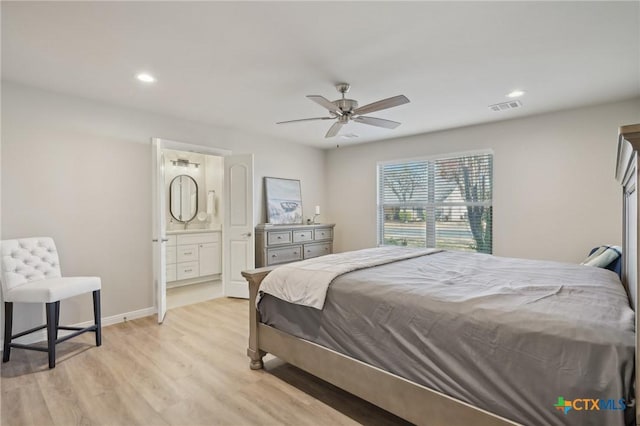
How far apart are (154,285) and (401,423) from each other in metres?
3.32

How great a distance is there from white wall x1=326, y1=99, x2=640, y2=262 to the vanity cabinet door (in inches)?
164

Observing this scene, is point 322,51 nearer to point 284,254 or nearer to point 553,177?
point 284,254

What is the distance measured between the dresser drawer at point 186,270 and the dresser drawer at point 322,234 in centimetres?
219

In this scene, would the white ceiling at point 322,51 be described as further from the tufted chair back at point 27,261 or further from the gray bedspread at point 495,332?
the gray bedspread at point 495,332

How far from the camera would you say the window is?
15.0 ft

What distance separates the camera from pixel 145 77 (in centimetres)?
285

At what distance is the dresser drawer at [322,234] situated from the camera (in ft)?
18.1

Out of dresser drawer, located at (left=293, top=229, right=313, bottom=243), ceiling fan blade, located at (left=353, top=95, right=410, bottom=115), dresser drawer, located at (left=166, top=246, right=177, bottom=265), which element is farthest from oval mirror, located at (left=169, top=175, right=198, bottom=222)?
ceiling fan blade, located at (left=353, top=95, right=410, bottom=115)

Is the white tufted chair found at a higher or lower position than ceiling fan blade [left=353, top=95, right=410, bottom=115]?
lower

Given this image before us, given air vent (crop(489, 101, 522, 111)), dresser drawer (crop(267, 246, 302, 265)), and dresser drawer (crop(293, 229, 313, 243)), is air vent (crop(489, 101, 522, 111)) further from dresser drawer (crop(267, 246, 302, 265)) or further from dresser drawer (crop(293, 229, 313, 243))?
dresser drawer (crop(267, 246, 302, 265))

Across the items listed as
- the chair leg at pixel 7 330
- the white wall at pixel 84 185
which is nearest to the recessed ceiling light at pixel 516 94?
the white wall at pixel 84 185

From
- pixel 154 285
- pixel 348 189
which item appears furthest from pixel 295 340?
pixel 348 189

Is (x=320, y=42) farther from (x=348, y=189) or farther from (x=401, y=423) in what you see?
(x=348, y=189)

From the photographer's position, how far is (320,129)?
15.5 ft
